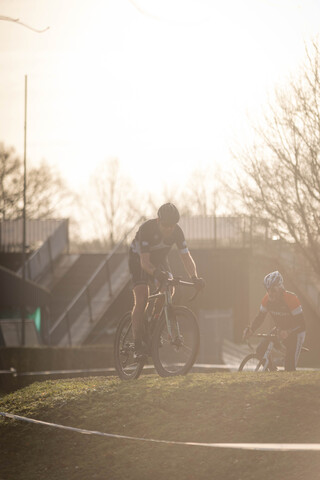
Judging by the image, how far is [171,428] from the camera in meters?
8.49

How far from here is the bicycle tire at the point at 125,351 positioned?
1105 cm

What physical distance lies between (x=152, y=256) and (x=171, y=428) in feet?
8.07

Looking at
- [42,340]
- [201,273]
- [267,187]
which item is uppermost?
[267,187]

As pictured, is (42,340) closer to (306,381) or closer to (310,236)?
(310,236)

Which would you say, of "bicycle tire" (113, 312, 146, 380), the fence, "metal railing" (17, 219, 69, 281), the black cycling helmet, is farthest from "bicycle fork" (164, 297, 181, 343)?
the fence

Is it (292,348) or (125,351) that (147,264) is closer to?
(125,351)

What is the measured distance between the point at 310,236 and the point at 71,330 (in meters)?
9.22

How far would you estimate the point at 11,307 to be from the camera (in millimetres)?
33875

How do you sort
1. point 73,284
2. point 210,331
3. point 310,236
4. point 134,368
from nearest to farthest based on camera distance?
point 134,368
point 310,236
point 210,331
point 73,284

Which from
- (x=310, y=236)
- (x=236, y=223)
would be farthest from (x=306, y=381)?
(x=236, y=223)

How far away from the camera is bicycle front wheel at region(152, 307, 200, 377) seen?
32.5 feet

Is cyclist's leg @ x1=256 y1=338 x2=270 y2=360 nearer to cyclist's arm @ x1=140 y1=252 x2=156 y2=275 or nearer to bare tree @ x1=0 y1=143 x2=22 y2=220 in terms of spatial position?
cyclist's arm @ x1=140 y1=252 x2=156 y2=275

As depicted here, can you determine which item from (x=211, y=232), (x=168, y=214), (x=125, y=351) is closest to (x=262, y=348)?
(x=125, y=351)

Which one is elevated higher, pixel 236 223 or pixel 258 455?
pixel 236 223
